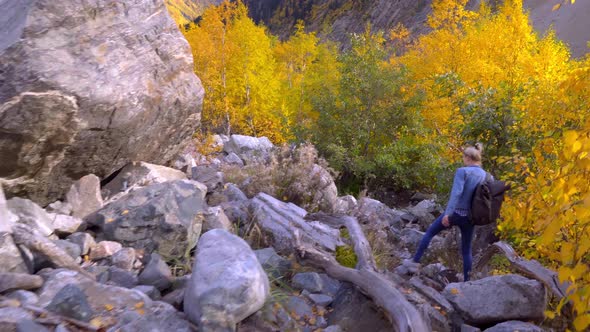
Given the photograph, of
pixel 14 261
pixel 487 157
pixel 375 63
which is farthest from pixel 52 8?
pixel 375 63

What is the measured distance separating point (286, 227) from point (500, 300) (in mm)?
2396

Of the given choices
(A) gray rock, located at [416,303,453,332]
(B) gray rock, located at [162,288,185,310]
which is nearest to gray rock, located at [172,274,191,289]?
(B) gray rock, located at [162,288,185,310]

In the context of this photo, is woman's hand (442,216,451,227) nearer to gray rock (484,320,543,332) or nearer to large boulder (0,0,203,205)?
gray rock (484,320,543,332)

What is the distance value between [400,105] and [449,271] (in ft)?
25.8

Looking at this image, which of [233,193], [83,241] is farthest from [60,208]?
[233,193]

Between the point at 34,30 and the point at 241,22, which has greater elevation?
the point at 34,30

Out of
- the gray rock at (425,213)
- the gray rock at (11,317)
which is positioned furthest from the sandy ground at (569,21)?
the gray rock at (11,317)

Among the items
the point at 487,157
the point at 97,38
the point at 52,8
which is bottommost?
the point at 487,157

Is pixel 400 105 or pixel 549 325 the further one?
pixel 400 105

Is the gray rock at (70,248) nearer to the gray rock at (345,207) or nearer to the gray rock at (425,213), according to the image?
the gray rock at (345,207)

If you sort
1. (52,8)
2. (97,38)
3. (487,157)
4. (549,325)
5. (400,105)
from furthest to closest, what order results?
1. (400,105)
2. (487,157)
3. (97,38)
4. (52,8)
5. (549,325)

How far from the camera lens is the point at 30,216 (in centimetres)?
416

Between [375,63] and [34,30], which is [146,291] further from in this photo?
[375,63]

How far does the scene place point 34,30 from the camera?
4.47 metres
